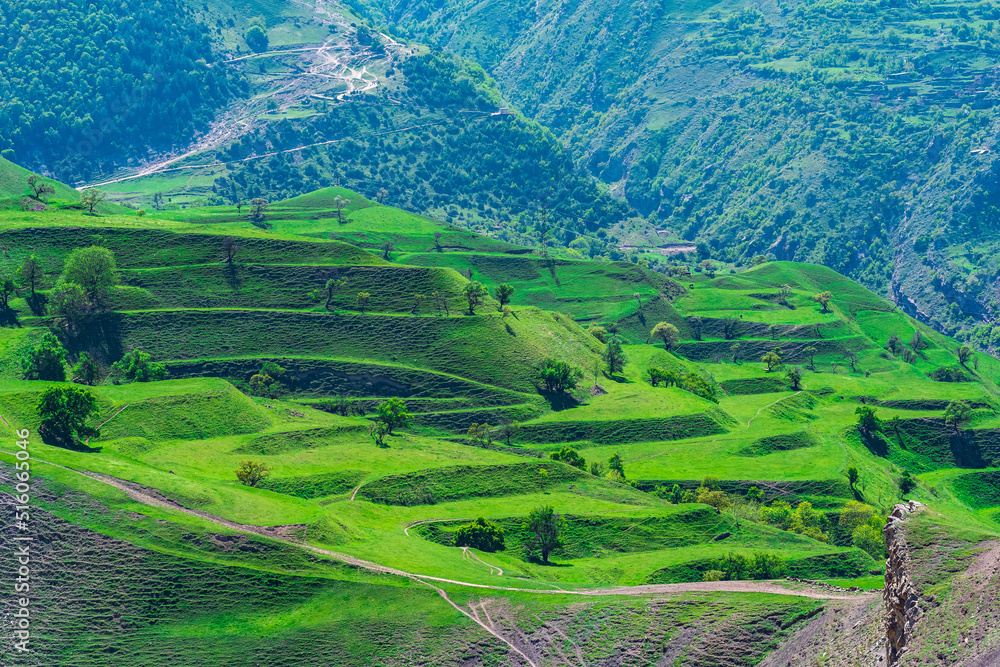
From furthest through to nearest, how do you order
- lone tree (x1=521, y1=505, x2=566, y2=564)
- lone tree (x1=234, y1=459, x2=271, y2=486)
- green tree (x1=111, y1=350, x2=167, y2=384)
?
green tree (x1=111, y1=350, x2=167, y2=384) < lone tree (x1=234, y1=459, x2=271, y2=486) < lone tree (x1=521, y1=505, x2=566, y2=564)

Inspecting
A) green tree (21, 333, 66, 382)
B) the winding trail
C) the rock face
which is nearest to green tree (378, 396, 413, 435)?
green tree (21, 333, 66, 382)

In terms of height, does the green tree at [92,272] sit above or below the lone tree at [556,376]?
above

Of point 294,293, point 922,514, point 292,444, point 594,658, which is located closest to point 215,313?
point 294,293

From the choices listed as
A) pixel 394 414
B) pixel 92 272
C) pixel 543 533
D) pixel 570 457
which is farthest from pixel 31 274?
pixel 543 533

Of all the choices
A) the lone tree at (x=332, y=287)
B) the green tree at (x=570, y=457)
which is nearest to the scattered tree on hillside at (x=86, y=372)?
the lone tree at (x=332, y=287)

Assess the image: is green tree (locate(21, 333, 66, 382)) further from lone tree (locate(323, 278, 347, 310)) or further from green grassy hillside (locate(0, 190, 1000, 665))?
lone tree (locate(323, 278, 347, 310))

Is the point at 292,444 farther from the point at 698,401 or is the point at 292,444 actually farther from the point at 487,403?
the point at 698,401

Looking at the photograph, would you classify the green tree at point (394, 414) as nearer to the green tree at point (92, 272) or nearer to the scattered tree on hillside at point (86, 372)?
the scattered tree on hillside at point (86, 372)
